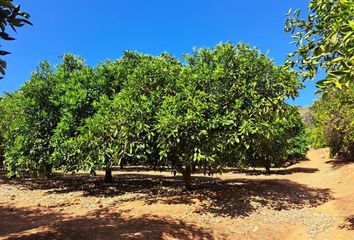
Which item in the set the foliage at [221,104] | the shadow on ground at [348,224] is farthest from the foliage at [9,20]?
the shadow on ground at [348,224]

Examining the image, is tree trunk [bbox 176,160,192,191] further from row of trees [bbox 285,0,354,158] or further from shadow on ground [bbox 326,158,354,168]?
shadow on ground [bbox 326,158,354,168]

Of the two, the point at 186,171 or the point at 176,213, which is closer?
the point at 176,213

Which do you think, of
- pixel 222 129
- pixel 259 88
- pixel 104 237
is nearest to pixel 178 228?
pixel 104 237

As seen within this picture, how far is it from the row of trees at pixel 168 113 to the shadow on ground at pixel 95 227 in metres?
2.43

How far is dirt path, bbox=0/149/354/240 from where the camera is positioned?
10.9m

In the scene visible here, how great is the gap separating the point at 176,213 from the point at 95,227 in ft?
10.7

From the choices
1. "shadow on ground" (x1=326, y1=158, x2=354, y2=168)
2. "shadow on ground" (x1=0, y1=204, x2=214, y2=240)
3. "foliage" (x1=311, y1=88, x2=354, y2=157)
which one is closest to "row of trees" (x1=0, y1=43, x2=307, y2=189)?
"shadow on ground" (x1=0, y1=204, x2=214, y2=240)

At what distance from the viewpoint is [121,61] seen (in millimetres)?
20016

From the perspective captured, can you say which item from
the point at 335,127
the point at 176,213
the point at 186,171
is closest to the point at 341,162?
the point at 335,127

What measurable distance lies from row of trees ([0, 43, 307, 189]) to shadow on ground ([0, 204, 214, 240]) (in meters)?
2.43

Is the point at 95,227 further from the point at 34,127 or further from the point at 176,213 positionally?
the point at 34,127

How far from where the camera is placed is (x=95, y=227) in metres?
11.1

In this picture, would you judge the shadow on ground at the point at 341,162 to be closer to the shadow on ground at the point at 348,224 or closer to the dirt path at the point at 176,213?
the dirt path at the point at 176,213

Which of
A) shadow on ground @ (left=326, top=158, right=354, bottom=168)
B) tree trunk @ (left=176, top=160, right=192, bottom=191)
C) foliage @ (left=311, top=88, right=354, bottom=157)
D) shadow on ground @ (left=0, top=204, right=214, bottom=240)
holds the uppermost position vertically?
foliage @ (left=311, top=88, right=354, bottom=157)
